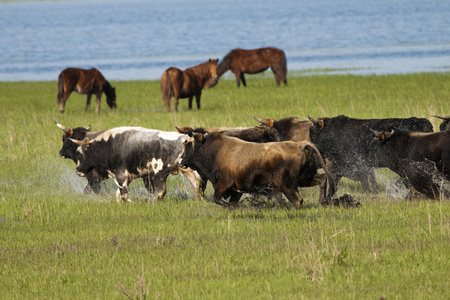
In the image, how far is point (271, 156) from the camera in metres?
10.5

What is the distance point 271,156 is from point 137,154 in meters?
2.51

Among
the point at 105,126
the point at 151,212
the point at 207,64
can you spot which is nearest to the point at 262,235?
the point at 151,212

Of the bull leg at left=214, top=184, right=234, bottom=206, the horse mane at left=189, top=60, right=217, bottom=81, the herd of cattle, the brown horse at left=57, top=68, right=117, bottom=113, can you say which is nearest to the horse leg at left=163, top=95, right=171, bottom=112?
the horse mane at left=189, top=60, right=217, bottom=81

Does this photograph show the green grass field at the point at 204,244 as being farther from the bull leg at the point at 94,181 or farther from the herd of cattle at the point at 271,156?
the herd of cattle at the point at 271,156

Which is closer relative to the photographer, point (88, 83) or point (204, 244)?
point (204, 244)

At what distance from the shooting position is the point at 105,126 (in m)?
20.8

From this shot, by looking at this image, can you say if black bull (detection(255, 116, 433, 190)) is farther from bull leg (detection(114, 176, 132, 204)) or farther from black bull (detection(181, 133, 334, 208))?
bull leg (detection(114, 176, 132, 204))

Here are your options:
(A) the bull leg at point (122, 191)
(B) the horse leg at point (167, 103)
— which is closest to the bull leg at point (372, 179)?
(A) the bull leg at point (122, 191)

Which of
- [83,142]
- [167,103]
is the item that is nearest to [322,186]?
[83,142]

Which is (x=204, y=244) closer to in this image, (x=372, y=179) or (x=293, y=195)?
(x=293, y=195)

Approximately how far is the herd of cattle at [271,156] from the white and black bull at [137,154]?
1cm

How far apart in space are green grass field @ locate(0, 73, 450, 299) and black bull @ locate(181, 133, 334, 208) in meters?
0.33

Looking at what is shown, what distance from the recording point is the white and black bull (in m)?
12.0

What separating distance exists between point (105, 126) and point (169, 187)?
7.35 meters
